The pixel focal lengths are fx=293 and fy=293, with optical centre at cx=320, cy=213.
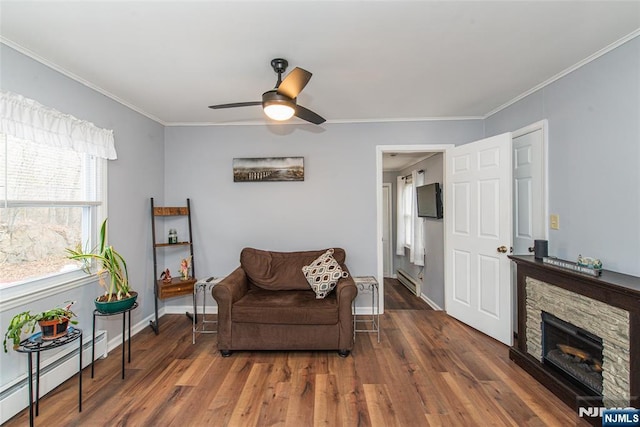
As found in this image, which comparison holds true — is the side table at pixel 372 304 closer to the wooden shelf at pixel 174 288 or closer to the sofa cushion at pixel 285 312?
the sofa cushion at pixel 285 312

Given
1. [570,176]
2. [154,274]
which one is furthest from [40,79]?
[570,176]

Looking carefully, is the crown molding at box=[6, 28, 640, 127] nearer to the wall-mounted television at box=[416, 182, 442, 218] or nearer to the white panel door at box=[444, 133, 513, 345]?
the white panel door at box=[444, 133, 513, 345]

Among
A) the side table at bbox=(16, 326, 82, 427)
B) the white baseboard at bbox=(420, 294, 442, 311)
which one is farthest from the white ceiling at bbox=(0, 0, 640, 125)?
the white baseboard at bbox=(420, 294, 442, 311)

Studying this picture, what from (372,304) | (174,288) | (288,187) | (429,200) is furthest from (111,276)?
(429,200)

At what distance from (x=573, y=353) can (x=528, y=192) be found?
58.7 inches

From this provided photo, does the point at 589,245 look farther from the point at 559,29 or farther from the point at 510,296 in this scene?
the point at 559,29

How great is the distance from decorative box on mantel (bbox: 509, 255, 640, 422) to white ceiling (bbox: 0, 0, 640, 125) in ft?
5.23

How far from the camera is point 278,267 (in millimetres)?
3334

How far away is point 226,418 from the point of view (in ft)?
6.24

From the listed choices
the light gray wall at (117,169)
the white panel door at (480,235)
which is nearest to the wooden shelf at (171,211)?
the light gray wall at (117,169)

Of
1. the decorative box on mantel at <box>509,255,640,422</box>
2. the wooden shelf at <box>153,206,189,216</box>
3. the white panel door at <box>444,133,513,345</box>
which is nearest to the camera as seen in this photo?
the decorative box on mantel at <box>509,255,640,422</box>

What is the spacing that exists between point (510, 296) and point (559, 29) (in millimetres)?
2214

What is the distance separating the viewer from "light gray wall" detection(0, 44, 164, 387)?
2.03m

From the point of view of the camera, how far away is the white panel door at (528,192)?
108 inches
